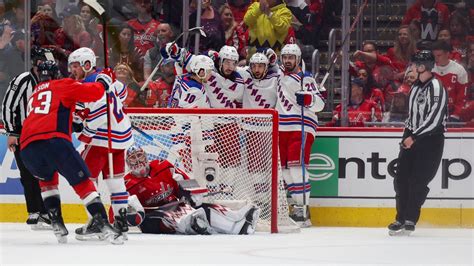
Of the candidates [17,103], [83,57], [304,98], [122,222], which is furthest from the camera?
[304,98]

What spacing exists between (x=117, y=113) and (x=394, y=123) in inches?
110

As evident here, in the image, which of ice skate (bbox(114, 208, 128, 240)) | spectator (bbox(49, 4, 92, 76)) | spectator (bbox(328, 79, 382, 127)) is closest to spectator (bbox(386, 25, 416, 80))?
spectator (bbox(328, 79, 382, 127))

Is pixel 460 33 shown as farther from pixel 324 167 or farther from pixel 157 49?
pixel 157 49

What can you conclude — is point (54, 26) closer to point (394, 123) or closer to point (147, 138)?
point (147, 138)

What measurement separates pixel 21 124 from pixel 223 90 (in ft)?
6.45

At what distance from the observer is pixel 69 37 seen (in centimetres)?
1230

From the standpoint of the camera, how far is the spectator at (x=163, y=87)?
12.2m

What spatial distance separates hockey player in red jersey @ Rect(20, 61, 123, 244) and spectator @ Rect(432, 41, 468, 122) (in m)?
3.56

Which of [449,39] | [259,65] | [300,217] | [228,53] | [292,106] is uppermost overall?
[449,39]

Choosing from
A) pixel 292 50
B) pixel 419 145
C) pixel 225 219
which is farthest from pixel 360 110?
pixel 225 219

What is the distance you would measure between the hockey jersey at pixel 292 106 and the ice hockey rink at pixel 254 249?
101 centimetres

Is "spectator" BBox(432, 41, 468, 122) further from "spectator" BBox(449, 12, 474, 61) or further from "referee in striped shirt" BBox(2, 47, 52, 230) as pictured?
"referee in striped shirt" BBox(2, 47, 52, 230)

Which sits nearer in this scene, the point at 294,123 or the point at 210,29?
the point at 294,123

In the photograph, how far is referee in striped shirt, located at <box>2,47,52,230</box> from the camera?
10.8 metres
